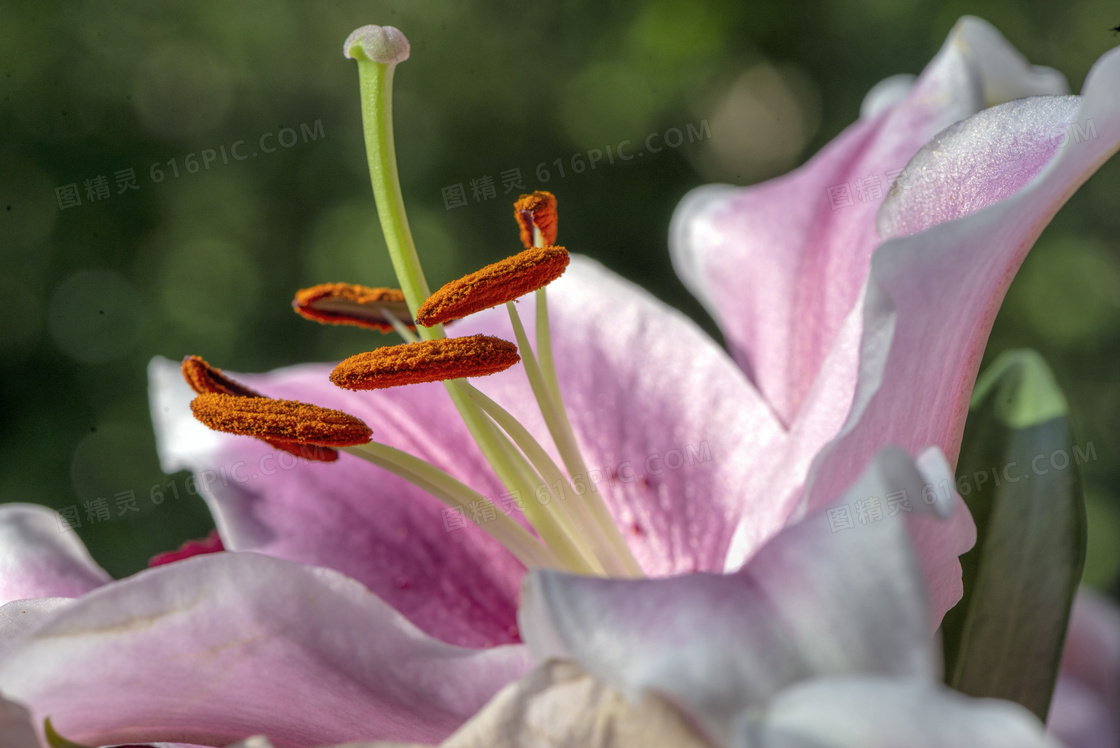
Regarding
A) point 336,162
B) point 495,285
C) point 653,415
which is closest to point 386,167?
point 495,285

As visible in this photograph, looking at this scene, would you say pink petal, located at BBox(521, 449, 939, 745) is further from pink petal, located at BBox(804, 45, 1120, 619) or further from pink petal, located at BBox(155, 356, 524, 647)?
pink petal, located at BBox(155, 356, 524, 647)

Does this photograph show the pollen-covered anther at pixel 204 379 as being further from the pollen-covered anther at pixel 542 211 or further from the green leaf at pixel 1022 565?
the green leaf at pixel 1022 565

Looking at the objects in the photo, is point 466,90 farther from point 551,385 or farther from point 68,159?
point 551,385

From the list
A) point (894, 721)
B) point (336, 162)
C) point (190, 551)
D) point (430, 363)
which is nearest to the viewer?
point (894, 721)

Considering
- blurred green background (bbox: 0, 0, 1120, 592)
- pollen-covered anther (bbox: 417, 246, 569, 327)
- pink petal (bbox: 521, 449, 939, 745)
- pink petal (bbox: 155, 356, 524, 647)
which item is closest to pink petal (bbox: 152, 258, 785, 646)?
pink petal (bbox: 155, 356, 524, 647)

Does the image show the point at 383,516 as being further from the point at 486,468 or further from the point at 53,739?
the point at 53,739

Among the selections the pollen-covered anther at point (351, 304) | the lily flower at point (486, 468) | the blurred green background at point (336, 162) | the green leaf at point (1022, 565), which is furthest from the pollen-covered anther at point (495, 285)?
the blurred green background at point (336, 162)
